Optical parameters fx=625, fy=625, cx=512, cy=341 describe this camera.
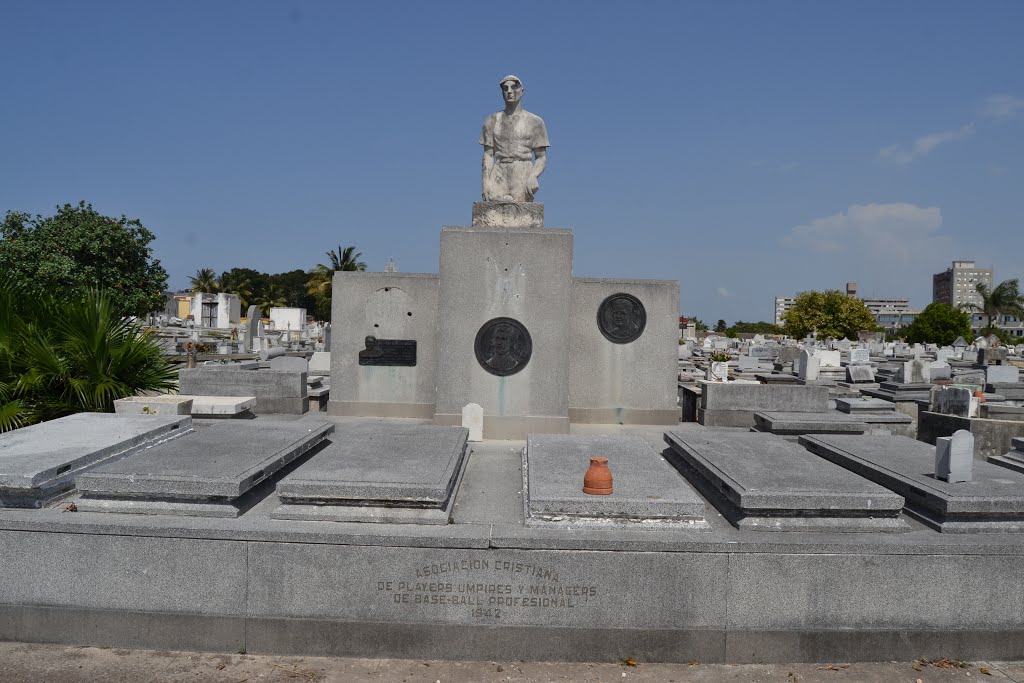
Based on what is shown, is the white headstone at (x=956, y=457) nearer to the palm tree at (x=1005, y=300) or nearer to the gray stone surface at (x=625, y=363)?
the gray stone surface at (x=625, y=363)

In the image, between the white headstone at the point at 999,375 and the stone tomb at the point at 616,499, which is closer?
the stone tomb at the point at 616,499

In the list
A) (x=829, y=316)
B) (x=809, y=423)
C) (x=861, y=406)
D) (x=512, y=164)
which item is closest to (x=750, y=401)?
(x=809, y=423)

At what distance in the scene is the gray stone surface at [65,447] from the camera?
482 centimetres

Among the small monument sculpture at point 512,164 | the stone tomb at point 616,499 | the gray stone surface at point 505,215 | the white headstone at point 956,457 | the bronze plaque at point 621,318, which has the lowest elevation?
the stone tomb at point 616,499

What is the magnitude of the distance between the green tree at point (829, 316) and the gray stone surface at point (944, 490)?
66343 mm

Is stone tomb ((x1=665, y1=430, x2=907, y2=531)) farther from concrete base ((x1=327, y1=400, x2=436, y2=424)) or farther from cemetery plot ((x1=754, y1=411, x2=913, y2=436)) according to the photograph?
concrete base ((x1=327, y1=400, x2=436, y2=424))

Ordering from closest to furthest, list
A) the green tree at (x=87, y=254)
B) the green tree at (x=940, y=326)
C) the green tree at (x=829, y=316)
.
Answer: the green tree at (x=87, y=254) < the green tree at (x=940, y=326) < the green tree at (x=829, y=316)

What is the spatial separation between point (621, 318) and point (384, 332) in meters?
3.53

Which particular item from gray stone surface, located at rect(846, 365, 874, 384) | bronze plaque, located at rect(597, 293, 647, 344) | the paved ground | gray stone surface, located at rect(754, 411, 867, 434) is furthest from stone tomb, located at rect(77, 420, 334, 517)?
gray stone surface, located at rect(846, 365, 874, 384)

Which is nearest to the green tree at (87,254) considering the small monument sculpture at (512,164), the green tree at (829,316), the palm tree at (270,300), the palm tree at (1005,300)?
the small monument sculpture at (512,164)

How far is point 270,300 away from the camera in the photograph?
288 ft

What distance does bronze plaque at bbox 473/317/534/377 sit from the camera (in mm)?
8367

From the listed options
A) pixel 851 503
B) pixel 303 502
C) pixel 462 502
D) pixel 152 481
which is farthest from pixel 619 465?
pixel 152 481

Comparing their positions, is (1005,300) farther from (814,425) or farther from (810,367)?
(814,425)
